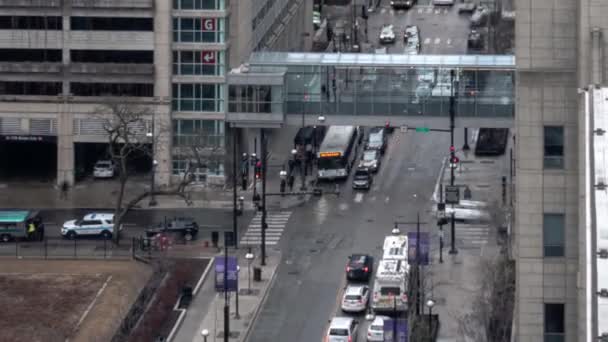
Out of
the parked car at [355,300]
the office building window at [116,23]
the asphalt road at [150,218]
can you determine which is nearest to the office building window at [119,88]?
the office building window at [116,23]

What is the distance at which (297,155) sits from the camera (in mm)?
116500

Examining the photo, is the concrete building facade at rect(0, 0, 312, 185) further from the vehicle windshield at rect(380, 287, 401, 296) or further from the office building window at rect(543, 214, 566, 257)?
the office building window at rect(543, 214, 566, 257)

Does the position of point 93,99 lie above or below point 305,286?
above

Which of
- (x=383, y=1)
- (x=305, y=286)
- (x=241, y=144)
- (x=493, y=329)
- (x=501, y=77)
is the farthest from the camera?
(x=383, y=1)

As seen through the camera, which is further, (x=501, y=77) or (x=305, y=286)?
(x=501, y=77)

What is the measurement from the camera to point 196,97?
113m

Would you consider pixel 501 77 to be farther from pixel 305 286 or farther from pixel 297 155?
pixel 305 286

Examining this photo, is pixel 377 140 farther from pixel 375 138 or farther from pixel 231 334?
pixel 231 334

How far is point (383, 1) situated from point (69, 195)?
69.7 m

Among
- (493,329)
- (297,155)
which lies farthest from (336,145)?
(493,329)

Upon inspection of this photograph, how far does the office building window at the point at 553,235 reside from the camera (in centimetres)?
5581

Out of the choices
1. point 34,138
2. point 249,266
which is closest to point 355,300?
point 249,266

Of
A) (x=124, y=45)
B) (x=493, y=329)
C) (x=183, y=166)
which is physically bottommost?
(x=493, y=329)

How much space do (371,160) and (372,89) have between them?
24.9 feet
